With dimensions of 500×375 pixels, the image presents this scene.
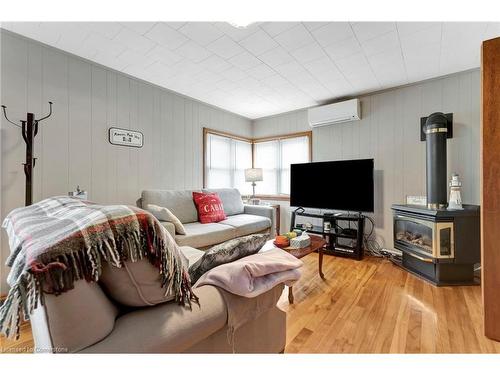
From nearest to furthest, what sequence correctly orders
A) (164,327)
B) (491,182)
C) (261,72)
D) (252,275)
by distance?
(164,327) < (252,275) < (491,182) < (261,72)

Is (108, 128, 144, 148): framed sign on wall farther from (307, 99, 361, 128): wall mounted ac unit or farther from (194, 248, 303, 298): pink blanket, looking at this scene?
(307, 99, 361, 128): wall mounted ac unit

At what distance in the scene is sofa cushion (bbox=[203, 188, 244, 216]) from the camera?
11.9 feet

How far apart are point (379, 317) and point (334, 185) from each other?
72.7 inches

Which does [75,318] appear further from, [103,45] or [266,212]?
[266,212]

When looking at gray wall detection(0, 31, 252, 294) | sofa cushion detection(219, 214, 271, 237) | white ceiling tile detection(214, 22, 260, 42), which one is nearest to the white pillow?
gray wall detection(0, 31, 252, 294)

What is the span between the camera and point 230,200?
3.72 meters

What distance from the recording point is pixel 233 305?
93 cm

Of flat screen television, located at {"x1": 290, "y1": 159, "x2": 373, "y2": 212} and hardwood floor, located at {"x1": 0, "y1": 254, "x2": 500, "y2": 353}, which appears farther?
flat screen television, located at {"x1": 290, "y1": 159, "x2": 373, "y2": 212}

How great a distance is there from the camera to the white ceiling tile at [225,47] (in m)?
2.10

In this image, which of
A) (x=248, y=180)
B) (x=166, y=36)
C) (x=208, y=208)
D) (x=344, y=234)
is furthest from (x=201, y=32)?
(x=344, y=234)

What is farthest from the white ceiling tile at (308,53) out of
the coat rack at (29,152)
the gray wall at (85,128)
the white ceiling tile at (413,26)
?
the coat rack at (29,152)

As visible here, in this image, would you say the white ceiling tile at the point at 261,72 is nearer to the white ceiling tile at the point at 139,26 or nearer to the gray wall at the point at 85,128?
the white ceiling tile at the point at 139,26

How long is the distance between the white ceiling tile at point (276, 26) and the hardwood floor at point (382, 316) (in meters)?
2.31

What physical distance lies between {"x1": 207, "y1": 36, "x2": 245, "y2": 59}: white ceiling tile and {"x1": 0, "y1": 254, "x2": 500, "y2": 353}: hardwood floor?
237cm
